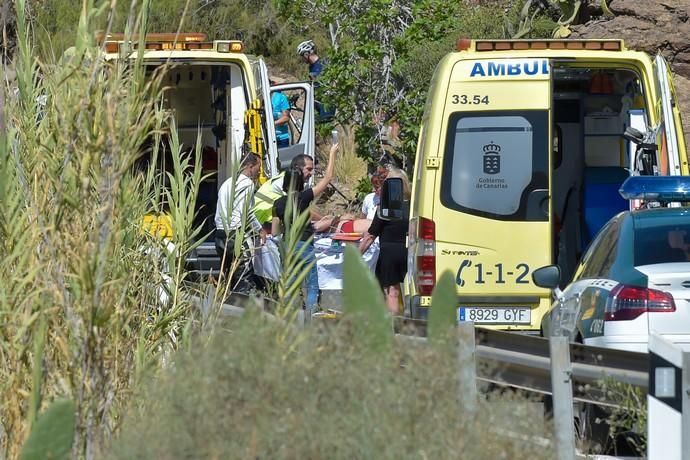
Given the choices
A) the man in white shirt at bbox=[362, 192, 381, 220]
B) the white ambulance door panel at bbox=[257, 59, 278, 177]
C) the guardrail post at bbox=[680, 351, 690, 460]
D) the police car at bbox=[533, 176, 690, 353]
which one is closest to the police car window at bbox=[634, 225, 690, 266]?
the police car at bbox=[533, 176, 690, 353]

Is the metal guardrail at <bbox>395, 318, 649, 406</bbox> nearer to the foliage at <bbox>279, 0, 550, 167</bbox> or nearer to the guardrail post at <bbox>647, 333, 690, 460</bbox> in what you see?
the guardrail post at <bbox>647, 333, 690, 460</bbox>

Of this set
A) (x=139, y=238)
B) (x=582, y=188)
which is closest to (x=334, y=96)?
(x=582, y=188)

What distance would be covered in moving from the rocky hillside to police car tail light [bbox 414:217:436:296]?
7.55 meters

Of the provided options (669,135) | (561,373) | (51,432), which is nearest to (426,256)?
(669,135)

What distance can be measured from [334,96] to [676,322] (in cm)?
1131

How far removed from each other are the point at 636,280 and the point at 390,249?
4.70m

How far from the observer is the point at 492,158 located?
9312mm

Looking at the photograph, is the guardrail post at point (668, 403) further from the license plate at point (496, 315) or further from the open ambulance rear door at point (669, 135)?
the open ambulance rear door at point (669, 135)

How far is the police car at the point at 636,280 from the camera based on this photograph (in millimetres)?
6777

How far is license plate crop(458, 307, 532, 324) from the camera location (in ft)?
30.2

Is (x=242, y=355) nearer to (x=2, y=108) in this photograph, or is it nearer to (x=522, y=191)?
(x=2, y=108)

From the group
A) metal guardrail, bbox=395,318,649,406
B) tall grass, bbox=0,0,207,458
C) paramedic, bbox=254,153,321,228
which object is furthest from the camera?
paramedic, bbox=254,153,321,228

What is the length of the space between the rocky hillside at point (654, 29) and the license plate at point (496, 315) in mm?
7585

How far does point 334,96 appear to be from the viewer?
17672 mm
